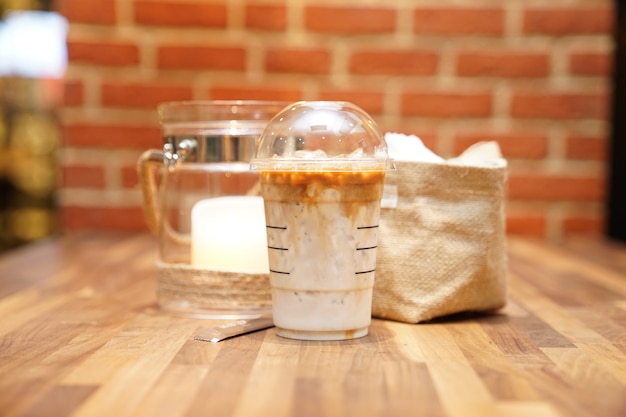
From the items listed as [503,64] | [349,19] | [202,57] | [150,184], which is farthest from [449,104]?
[150,184]

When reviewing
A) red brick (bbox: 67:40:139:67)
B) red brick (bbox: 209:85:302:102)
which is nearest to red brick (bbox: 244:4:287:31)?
red brick (bbox: 209:85:302:102)

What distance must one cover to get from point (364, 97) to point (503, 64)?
337mm

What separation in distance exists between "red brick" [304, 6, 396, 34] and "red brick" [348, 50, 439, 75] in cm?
6

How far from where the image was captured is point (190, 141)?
1032 mm

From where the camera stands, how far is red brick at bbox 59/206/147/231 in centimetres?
191

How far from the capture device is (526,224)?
1903mm

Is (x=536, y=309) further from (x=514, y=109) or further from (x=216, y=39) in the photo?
(x=216, y=39)

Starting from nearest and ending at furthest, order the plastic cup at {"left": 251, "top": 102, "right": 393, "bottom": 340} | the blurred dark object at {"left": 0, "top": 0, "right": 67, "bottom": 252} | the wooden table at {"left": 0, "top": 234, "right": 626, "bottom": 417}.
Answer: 1. the wooden table at {"left": 0, "top": 234, "right": 626, "bottom": 417}
2. the plastic cup at {"left": 251, "top": 102, "right": 393, "bottom": 340}
3. the blurred dark object at {"left": 0, "top": 0, "right": 67, "bottom": 252}

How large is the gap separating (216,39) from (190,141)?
89 centimetres

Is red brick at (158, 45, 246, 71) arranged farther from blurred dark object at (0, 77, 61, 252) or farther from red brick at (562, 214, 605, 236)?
blurred dark object at (0, 77, 61, 252)

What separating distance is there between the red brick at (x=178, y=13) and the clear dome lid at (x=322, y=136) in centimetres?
104

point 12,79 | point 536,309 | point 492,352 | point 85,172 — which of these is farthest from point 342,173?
point 12,79

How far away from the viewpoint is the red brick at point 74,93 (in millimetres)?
1873

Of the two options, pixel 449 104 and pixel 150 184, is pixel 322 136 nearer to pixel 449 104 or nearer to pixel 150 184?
pixel 150 184
